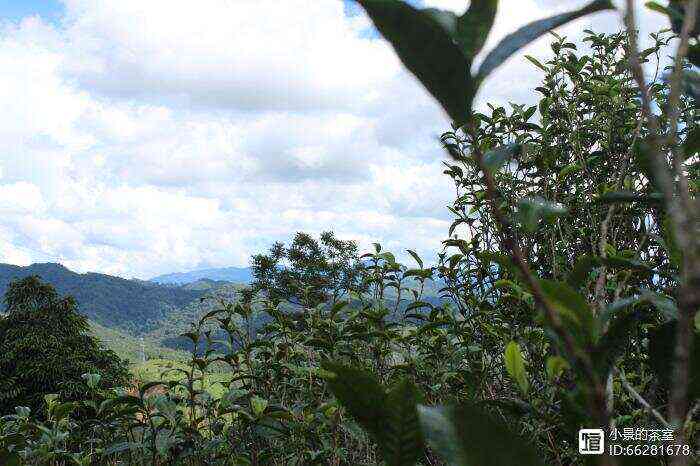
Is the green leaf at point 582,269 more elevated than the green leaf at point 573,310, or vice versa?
the green leaf at point 582,269

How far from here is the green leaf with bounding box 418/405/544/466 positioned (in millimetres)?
705

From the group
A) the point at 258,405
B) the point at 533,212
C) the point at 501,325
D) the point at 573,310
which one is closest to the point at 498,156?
the point at 533,212

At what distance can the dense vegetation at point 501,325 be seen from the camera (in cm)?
67

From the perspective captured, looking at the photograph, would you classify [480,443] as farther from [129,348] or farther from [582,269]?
[129,348]

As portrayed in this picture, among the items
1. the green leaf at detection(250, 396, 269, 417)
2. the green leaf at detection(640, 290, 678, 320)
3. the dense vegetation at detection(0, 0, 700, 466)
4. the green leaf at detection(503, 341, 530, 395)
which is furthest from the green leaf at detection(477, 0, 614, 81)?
the green leaf at detection(250, 396, 269, 417)

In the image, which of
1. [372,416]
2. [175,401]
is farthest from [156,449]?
[372,416]

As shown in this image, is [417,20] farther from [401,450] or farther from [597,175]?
[597,175]

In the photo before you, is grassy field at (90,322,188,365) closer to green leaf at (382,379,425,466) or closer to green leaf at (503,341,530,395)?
green leaf at (503,341,530,395)

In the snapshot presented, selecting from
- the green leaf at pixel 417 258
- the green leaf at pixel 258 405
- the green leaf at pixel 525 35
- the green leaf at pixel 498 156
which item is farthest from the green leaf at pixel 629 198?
the green leaf at pixel 417 258

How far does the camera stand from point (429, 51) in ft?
2.20

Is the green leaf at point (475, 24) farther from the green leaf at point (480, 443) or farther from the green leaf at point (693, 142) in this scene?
the green leaf at point (693, 142)

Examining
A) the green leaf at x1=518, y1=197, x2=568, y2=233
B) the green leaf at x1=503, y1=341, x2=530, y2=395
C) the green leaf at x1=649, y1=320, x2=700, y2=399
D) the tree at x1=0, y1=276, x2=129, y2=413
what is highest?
the green leaf at x1=518, y1=197, x2=568, y2=233

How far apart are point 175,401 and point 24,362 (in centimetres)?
2203

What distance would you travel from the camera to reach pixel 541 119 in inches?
170
